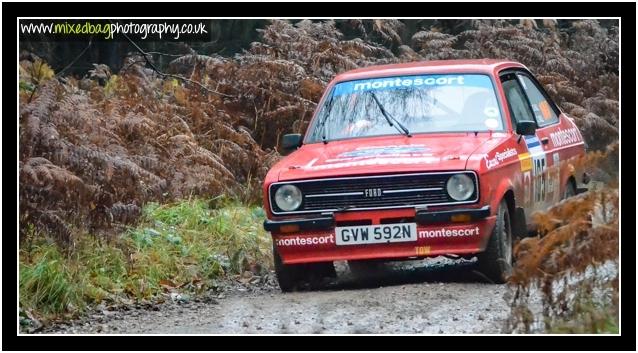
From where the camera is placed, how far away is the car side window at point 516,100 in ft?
34.1

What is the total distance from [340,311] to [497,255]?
4.41ft

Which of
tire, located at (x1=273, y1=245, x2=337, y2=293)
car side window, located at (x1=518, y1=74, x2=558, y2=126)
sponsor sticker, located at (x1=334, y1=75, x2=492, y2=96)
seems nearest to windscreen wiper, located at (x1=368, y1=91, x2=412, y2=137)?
sponsor sticker, located at (x1=334, y1=75, x2=492, y2=96)

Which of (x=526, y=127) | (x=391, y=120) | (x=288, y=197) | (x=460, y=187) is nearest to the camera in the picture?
(x=460, y=187)

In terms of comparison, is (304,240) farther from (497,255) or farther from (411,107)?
(411,107)

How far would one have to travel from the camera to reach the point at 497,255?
8.95 metres

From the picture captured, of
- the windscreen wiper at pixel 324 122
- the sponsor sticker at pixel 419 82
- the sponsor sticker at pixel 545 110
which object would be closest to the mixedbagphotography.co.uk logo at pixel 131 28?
the windscreen wiper at pixel 324 122

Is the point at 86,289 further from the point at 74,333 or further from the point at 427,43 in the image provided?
the point at 427,43

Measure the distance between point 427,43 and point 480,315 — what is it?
10955 mm

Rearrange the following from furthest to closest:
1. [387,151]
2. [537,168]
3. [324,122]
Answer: [324,122] < [537,168] < [387,151]

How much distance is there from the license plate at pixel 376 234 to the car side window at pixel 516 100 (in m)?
1.93

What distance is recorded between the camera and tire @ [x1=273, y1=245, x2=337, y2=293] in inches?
369

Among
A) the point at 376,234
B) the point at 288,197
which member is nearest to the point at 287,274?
the point at 288,197

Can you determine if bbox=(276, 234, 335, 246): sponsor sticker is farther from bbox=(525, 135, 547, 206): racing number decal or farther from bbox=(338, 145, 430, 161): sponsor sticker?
bbox=(525, 135, 547, 206): racing number decal

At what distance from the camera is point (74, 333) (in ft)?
27.1
